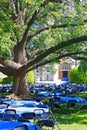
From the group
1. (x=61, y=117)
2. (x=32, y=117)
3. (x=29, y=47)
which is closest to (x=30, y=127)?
(x=32, y=117)

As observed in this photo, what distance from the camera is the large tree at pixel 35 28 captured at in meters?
20.7

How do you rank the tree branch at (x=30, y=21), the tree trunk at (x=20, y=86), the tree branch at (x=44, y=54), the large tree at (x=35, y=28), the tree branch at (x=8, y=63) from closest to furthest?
the large tree at (x=35, y=28), the tree branch at (x=30, y=21), the tree branch at (x=44, y=54), the tree branch at (x=8, y=63), the tree trunk at (x=20, y=86)

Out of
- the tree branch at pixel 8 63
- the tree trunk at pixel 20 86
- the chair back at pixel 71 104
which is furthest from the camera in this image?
the tree trunk at pixel 20 86

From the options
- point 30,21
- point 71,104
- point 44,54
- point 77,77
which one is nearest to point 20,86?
point 44,54

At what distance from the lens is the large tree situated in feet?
67.8

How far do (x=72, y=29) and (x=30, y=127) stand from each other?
16.3 m

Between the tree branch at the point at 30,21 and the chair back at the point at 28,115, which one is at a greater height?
the tree branch at the point at 30,21

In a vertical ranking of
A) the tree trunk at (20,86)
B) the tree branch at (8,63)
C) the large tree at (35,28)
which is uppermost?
the large tree at (35,28)

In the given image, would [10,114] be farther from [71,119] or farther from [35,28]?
[35,28]

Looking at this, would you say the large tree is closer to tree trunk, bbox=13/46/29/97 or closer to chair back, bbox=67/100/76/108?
tree trunk, bbox=13/46/29/97

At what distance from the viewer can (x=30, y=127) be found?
9.50 meters

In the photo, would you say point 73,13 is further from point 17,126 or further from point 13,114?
point 17,126

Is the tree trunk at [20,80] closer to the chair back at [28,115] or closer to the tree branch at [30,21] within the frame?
the tree branch at [30,21]

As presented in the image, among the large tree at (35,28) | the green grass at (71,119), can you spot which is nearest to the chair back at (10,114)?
the green grass at (71,119)
